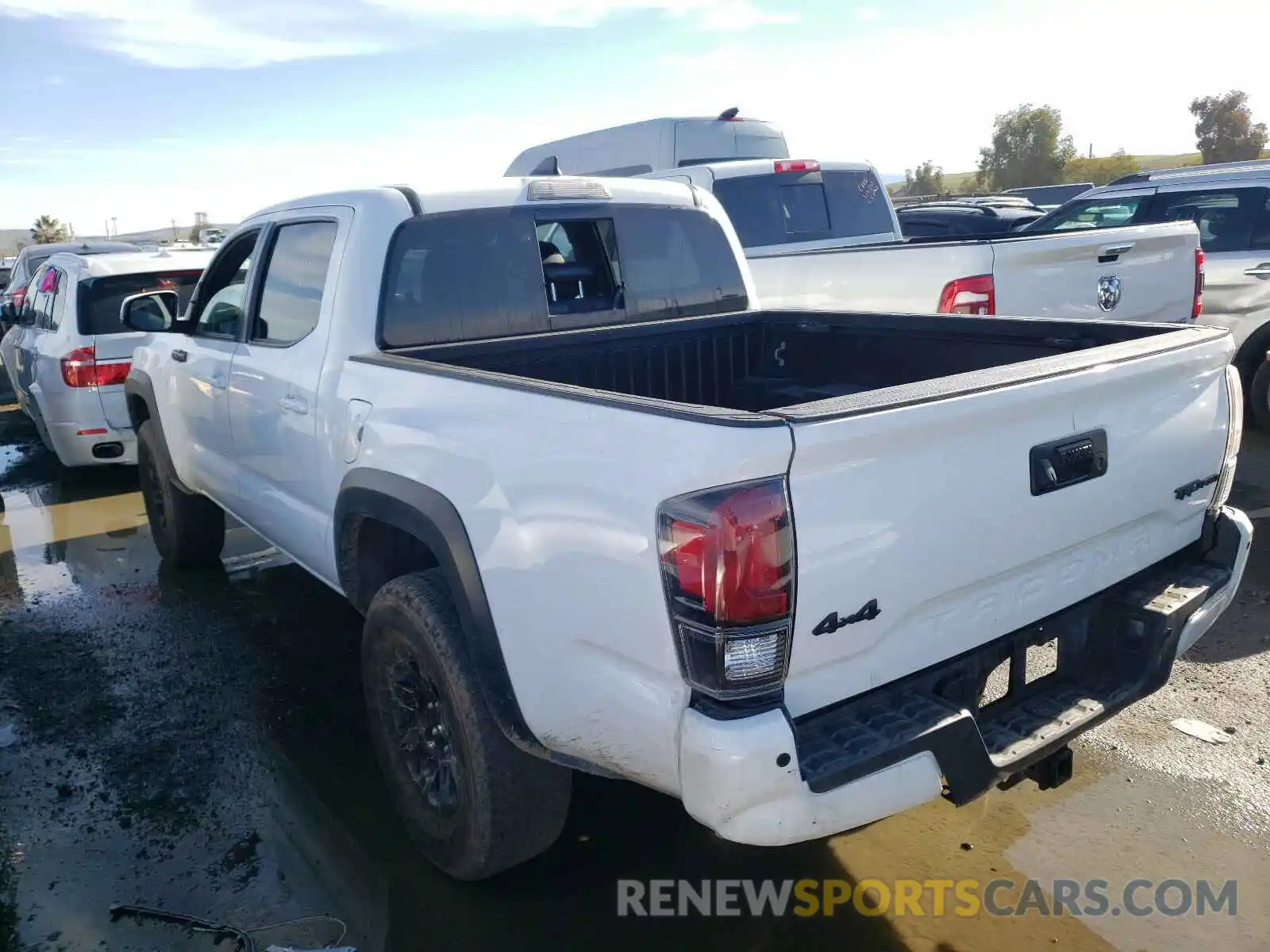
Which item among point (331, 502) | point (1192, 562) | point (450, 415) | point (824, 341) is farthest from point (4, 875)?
point (1192, 562)

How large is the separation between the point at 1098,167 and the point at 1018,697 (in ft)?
230

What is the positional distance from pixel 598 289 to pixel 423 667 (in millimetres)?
1759

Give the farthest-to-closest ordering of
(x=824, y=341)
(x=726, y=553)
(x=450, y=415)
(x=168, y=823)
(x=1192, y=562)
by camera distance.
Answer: (x=824, y=341)
(x=168, y=823)
(x=1192, y=562)
(x=450, y=415)
(x=726, y=553)

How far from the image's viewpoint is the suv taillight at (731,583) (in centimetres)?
197

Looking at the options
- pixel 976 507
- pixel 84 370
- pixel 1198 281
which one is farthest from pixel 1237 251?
pixel 84 370

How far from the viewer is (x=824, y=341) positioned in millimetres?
3967

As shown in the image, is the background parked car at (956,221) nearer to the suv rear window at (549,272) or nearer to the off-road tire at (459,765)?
the suv rear window at (549,272)

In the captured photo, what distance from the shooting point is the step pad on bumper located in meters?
2.14

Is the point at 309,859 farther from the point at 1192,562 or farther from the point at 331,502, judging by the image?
the point at 1192,562

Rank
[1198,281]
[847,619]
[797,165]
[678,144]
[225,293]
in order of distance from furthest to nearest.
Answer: [678,144]
[797,165]
[1198,281]
[225,293]
[847,619]

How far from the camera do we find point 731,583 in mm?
1978

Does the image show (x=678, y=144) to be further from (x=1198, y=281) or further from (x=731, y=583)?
(x=731, y=583)

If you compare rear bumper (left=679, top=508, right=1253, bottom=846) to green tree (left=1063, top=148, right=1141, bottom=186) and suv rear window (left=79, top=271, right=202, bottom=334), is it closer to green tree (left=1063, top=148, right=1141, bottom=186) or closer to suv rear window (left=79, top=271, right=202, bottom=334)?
suv rear window (left=79, top=271, right=202, bottom=334)

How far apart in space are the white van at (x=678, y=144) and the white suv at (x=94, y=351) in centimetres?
376
